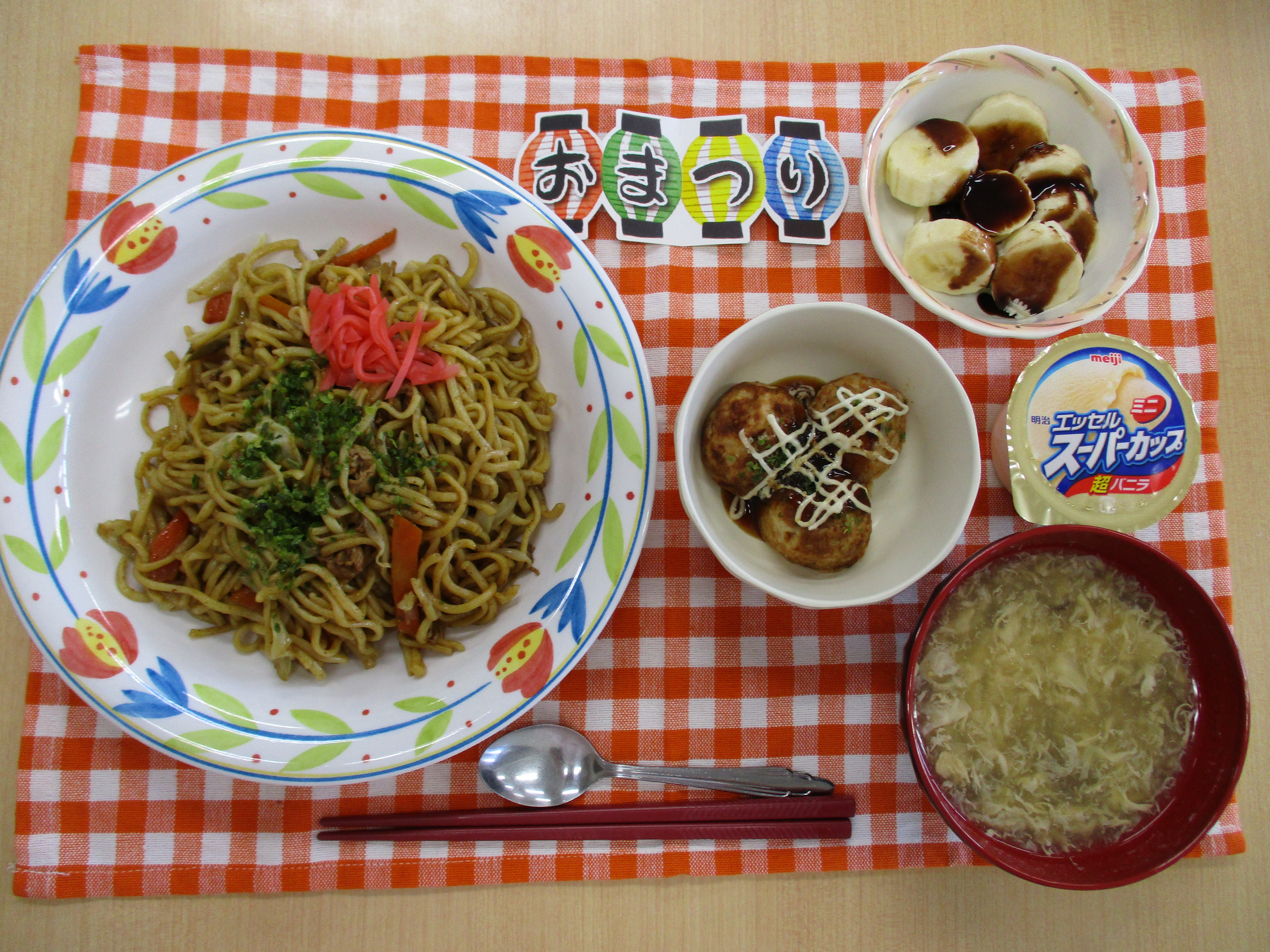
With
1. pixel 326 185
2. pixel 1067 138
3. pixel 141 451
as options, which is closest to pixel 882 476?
pixel 1067 138

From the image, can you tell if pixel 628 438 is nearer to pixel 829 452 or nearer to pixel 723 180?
pixel 829 452

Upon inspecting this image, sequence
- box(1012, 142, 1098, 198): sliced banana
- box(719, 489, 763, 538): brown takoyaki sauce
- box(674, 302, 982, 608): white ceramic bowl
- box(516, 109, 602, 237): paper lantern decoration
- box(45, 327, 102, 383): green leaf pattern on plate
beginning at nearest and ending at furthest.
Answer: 1. box(674, 302, 982, 608): white ceramic bowl
2. box(45, 327, 102, 383): green leaf pattern on plate
3. box(719, 489, 763, 538): brown takoyaki sauce
4. box(1012, 142, 1098, 198): sliced banana
5. box(516, 109, 602, 237): paper lantern decoration

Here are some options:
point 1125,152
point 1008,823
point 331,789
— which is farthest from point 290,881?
point 1125,152

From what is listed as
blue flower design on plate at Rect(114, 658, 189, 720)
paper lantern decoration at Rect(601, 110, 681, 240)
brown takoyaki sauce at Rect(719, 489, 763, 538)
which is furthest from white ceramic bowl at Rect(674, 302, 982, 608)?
blue flower design on plate at Rect(114, 658, 189, 720)

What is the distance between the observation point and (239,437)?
76.8 inches

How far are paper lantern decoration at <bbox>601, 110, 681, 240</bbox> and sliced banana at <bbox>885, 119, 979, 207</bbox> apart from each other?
683mm

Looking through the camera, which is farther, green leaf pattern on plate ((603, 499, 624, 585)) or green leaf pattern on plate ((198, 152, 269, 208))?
green leaf pattern on plate ((198, 152, 269, 208))

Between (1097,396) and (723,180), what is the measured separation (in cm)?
132

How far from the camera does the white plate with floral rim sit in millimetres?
1850

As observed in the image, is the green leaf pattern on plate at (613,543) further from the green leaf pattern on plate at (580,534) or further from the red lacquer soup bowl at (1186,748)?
the red lacquer soup bowl at (1186,748)

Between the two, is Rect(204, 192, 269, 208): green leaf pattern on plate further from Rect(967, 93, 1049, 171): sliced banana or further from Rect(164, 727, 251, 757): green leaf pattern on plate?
Rect(967, 93, 1049, 171): sliced banana

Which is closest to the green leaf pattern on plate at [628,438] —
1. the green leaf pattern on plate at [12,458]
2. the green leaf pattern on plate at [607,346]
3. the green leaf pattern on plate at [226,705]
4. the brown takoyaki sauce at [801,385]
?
the green leaf pattern on plate at [607,346]

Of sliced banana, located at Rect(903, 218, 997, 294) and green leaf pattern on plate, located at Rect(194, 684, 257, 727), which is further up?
sliced banana, located at Rect(903, 218, 997, 294)

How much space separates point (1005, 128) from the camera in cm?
220
